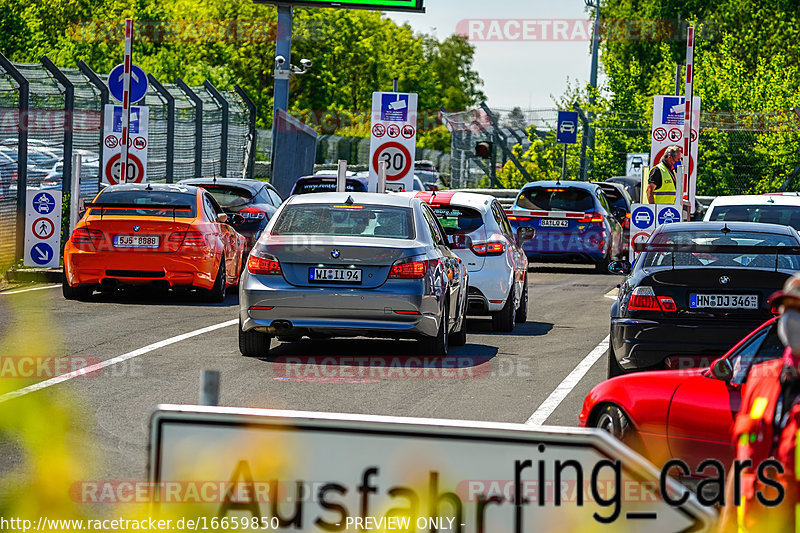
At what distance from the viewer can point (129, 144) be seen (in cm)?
2395

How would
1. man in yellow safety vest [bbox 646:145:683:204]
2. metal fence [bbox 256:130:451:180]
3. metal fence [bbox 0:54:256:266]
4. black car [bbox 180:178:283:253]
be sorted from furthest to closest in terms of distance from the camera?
1. metal fence [bbox 256:130:451:180]
2. man in yellow safety vest [bbox 646:145:683:204]
3. black car [bbox 180:178:283:253]
4. metal fence [bbox 0:54:256:266]

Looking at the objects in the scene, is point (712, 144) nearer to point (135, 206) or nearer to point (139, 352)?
point (135, 206)

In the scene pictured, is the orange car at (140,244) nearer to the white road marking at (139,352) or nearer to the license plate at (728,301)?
the white road marking at (139,352)

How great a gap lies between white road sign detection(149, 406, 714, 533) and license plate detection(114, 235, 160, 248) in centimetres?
1448

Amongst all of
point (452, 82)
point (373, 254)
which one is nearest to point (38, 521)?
point (373, 254)

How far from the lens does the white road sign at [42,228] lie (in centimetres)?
2066

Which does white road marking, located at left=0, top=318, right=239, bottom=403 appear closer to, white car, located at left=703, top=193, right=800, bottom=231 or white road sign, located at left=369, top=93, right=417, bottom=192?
white car, located at left=703, top=193, right=800, bottom=231

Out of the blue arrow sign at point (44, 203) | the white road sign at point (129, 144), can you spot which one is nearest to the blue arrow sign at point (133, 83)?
the white road sign at point (129, 144)

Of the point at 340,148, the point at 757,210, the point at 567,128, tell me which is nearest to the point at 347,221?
the point at 757,210

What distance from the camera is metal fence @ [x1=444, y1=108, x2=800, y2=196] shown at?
43.6 meters

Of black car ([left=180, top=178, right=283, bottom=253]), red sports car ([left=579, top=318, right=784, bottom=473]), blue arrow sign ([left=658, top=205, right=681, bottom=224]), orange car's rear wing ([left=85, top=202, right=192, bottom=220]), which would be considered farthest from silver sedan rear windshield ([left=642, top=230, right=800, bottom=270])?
blue arrow sign ([left=658, top=205, right=681, bottom=224])

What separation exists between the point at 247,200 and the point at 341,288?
9.57 metres

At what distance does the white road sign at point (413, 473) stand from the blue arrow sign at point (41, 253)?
18.0 m

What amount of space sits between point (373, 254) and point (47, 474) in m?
9.74
